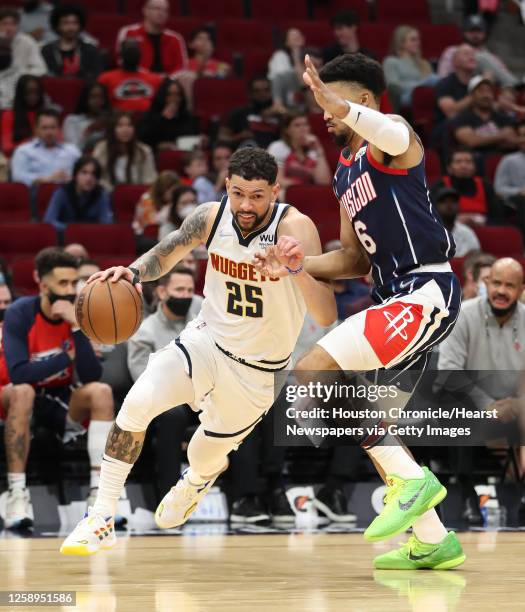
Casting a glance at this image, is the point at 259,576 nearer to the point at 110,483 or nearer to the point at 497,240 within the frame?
the point at 110,483

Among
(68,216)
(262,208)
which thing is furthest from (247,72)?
(262,208)

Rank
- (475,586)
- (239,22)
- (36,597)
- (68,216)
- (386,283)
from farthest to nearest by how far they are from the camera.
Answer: (239,22), (68,216), (386,283), (475,586), (36,597)

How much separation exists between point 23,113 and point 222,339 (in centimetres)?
644

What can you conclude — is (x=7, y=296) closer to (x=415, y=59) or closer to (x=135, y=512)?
(x=135, y=512)

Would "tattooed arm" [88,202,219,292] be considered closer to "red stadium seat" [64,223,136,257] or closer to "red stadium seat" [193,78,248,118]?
"red stadium seat" [64,223,136,257]

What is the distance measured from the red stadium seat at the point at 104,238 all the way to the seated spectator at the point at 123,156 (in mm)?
1121

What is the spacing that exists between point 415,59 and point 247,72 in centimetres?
180

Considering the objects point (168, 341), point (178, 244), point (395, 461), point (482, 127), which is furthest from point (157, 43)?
point (395, 461)

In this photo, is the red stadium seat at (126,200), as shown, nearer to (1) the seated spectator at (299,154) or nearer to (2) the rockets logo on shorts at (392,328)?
(1) the seated spectator at (299,154)

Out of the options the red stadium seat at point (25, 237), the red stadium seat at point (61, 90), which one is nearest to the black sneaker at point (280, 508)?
the red stadium seat at point (25, 237)

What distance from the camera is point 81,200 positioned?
1025 centimetres

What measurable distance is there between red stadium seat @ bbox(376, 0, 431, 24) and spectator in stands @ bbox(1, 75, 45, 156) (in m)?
4.88

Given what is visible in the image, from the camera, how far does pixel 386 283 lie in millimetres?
5152

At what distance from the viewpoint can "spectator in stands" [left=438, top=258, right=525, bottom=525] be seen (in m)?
7.78
